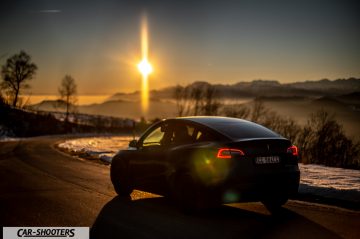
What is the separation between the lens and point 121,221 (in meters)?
6.71

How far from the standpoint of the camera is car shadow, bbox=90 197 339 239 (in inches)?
233

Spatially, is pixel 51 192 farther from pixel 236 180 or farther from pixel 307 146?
pixel 307 146

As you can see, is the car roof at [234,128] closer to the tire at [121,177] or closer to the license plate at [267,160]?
the license plate at [267,160]

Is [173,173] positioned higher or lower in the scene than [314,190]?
higher

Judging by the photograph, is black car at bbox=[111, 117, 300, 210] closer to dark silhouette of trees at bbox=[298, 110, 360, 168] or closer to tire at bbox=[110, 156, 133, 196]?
tire at bbox=[110, 156, 133, 196]

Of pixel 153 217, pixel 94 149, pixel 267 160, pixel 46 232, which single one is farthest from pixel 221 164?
pixel 94 149

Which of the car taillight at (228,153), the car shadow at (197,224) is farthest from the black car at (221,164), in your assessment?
the car shadow at (197,224)

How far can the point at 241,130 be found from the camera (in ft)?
23.9

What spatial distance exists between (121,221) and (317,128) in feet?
168

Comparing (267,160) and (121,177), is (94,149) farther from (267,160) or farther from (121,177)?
(267,160)

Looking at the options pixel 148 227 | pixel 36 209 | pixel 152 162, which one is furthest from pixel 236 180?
pixel 36 209

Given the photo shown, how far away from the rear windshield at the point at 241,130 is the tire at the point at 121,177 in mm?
2471

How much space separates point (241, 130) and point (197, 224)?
5.54ft

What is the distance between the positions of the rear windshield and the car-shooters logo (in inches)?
100
